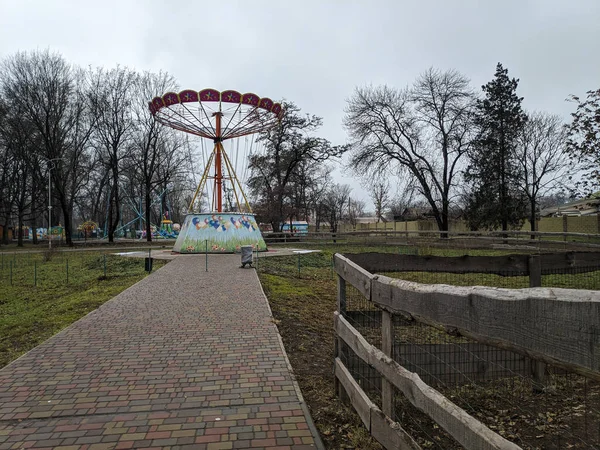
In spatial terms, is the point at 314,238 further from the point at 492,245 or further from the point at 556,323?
the point at 556,323

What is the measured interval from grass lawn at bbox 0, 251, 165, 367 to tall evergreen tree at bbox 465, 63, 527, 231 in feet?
82.1

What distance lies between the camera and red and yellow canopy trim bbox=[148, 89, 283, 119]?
2175 cm

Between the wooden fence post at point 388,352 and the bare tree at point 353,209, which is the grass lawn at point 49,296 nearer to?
the wooden fence post at point 388,352

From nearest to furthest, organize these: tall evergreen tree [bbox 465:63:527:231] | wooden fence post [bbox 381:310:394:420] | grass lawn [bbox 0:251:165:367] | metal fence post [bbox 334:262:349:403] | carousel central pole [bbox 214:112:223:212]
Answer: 1. wooden fence post [bbox 381:310:394:420]
2. metal fence post [bbox 334:262:349:403]
3. grass lawn [bbox 0:251:165:367]
4. carousel central pole [bbox 214:112:223:212]
5. tall evergreen tree [bbox 465:63:527:231]

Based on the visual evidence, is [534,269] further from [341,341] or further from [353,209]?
[353,209]

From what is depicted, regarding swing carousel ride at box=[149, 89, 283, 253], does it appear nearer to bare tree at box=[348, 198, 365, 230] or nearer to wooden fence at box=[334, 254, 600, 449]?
wooden fence at box=[334, 254, 600, 449]

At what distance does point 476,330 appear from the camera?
1941 millimetres

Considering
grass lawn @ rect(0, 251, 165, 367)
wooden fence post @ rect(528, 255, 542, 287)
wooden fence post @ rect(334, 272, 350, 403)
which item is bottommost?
grass lawn @ rect(0, 251, 165, 367)

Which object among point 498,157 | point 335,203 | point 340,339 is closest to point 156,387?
point 340,339

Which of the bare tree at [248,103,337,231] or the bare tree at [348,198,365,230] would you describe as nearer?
the bare tree at [248,103,337,231]

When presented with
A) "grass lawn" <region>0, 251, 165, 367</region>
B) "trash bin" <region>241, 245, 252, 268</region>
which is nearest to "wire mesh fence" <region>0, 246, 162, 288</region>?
"grass lawn" <region>0, 251, 165, 367</region>

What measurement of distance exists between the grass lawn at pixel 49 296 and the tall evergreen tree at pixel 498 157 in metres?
25.0

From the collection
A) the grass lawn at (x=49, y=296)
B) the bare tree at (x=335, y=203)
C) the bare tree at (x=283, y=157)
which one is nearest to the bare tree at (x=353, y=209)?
the bare tree at (x=335, y=203)

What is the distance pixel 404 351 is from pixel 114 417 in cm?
277
